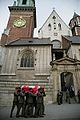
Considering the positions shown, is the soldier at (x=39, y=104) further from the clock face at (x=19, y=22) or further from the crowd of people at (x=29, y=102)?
the clock face at (x=19, y=22)

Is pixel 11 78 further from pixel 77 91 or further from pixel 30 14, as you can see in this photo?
pixel 30 14

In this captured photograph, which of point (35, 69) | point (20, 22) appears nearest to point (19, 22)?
point (20, 22)

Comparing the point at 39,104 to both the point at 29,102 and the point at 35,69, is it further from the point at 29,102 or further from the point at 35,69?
the point at 35,69

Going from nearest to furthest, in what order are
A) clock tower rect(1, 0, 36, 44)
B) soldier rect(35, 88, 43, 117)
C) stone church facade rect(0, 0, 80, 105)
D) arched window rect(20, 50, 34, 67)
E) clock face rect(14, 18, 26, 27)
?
soldier rect(35, 88, 43, 117)
stone church facade rect(0, 0, 80, 105)
arched window rect(20, 50, 34, 67)
clock tower rect(1, 0, 36, 44)
clock face rect(14, 18, 26, 27)

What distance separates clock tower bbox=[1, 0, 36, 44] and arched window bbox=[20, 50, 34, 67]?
511 cm

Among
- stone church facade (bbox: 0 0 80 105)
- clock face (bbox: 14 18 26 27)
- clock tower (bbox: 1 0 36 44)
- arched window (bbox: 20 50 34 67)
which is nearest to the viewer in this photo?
stone church facade (bbox: 0 0 80 105)

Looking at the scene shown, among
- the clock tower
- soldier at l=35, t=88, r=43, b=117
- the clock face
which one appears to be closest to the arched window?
the clock tower

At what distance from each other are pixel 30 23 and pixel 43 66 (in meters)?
11.2

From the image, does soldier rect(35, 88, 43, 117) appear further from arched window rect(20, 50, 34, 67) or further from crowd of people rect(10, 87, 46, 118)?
arched window rect(20, 50, 34, 67)

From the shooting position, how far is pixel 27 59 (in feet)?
51.9

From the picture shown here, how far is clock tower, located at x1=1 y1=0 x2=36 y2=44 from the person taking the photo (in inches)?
849

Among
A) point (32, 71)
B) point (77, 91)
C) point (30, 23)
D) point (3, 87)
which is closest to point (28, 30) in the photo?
point (30, 23)

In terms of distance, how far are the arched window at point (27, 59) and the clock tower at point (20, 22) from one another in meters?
5.11

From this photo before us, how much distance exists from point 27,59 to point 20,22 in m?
9.95
